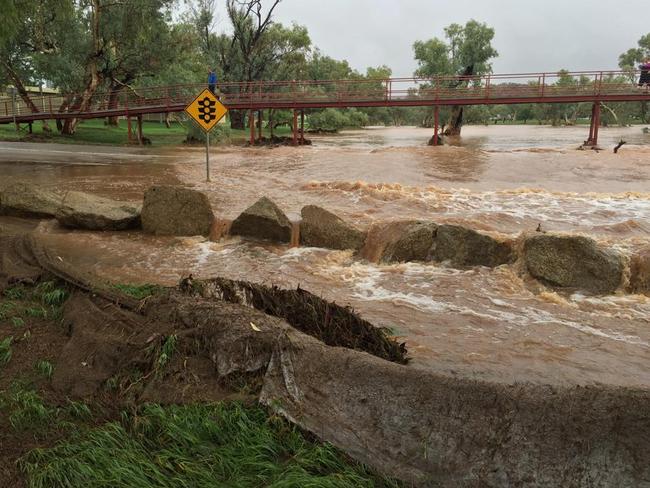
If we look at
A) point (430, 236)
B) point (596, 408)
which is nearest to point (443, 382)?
point (596, 408)

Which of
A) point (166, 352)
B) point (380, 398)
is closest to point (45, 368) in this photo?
point (166, 352)

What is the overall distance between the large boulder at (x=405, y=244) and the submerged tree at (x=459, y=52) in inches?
1627

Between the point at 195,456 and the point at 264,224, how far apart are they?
24.5 feet

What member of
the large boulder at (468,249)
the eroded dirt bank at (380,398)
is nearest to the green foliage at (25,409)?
the eroded dirt bank at (380,398)

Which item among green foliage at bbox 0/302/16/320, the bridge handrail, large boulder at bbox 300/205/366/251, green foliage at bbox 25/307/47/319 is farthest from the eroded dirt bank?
the bridge handrail

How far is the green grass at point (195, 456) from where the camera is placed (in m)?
2.63

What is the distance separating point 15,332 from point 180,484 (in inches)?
102

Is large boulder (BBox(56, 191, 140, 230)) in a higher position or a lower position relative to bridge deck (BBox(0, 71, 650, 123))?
lower

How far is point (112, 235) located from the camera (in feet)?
34.5

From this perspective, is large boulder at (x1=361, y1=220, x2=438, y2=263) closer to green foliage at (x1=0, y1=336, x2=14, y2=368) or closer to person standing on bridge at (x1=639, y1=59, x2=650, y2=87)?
green foliage at (x1=0, y1=336, x2=14, y2=368)

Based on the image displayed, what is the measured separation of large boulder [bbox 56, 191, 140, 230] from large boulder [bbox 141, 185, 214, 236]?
0.36m

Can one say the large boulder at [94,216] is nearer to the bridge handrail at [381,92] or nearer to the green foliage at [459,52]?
the bridge handrail at [381,92]

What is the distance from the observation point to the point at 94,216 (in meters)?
10.7

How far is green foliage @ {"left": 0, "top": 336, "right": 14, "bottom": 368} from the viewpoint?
3.95 m
